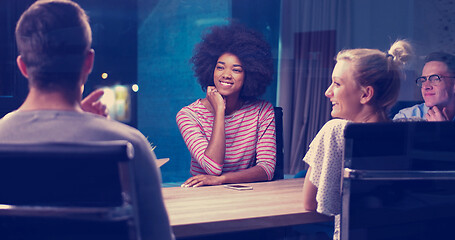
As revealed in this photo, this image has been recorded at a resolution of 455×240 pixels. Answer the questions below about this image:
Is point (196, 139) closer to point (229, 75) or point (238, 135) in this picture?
point (238, 135)

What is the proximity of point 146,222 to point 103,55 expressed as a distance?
473 centimetres

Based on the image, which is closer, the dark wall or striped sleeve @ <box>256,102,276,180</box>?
striped sleeve @ <box>256,102,276,180</box>

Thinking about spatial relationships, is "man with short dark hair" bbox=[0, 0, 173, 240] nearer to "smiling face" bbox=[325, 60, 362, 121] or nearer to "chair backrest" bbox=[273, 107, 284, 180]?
"smiling face" bbox=[325, 60, 362, 121]

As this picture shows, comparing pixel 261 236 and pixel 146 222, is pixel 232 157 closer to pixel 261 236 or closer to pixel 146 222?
pixel 261 236

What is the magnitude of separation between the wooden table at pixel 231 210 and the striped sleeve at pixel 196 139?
1.08ft

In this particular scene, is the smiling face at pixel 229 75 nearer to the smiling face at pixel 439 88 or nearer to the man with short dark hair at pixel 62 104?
the smiling face at pixel 439 88

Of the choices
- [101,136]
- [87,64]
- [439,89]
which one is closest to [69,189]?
[101,136]

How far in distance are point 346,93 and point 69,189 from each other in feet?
3.23

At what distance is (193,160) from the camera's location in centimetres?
247

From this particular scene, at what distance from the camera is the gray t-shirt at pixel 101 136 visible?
0.90 metres

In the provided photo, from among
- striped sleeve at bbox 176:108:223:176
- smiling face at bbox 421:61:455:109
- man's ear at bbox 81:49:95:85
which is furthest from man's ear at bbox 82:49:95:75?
smiling face at bbox 421:61:455:109

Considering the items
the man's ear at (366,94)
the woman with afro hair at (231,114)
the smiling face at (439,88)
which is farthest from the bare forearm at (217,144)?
the smiling face at (439,88)

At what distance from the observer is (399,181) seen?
46.1 inches

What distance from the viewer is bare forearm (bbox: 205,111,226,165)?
2.24 m
